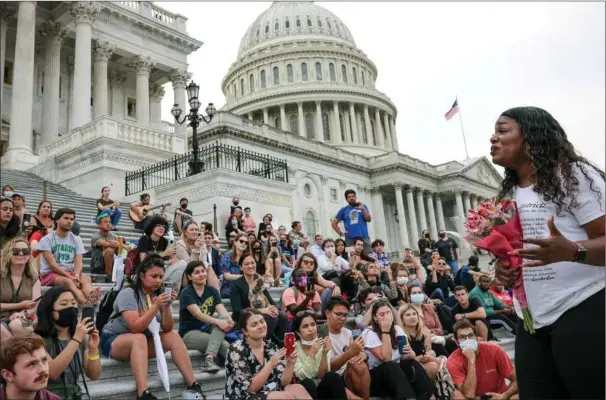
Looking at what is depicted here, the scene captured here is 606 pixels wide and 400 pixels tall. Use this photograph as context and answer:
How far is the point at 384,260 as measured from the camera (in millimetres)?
12734

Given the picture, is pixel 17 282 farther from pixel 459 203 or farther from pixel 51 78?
pixel 459 203

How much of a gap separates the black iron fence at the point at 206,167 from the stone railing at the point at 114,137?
91.3 inches

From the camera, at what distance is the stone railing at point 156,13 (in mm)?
31766

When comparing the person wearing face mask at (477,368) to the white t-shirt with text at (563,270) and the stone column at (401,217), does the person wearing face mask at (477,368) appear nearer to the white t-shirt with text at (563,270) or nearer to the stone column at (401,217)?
the white t-shirt with text at (563,270)

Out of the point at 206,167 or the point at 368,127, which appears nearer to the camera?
the point at 206,167

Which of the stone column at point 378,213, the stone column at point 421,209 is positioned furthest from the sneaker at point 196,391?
the stone column at point 421,209

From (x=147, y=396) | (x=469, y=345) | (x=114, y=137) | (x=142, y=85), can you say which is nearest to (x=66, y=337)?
(x=147, y=396)

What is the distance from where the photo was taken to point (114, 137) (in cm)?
2219

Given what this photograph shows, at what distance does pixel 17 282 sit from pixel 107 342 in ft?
3.79

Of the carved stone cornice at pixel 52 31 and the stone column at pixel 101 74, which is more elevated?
the carved stone cornice at pixel 52 31

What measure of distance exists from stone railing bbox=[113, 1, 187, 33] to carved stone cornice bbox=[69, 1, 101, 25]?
3149 mm

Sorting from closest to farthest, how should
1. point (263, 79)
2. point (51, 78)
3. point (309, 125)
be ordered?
point (51, 78) < point (309, 125) < point (263, 79)

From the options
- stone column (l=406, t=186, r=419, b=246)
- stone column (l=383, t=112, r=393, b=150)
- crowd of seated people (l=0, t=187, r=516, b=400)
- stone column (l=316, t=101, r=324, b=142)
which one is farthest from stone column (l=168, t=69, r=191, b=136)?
stone column (l=383, t=112, r=393, b=150)

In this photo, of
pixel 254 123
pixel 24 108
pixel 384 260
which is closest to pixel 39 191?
pixel 24 108
